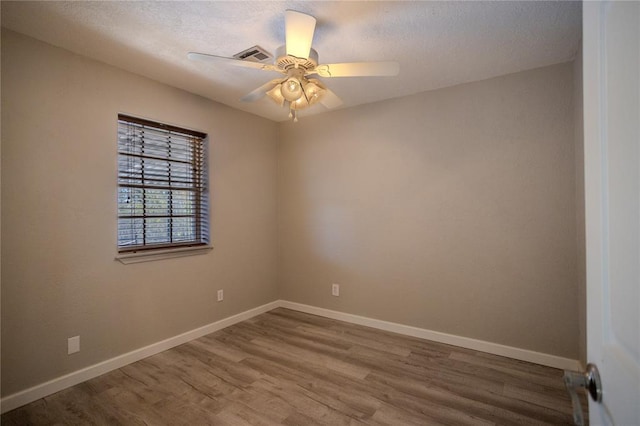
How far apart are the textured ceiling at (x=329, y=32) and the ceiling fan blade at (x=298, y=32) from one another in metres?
0.27

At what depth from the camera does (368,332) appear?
10.4 ft

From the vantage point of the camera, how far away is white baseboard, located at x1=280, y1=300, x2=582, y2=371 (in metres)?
2.41

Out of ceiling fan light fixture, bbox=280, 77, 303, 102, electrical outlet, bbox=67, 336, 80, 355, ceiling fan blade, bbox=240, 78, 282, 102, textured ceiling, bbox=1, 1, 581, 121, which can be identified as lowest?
electrical outlet, bbox=67, 336, 80, 355

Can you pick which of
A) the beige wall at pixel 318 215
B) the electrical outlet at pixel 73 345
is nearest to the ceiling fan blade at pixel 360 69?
the beige wall at pixel 318 215

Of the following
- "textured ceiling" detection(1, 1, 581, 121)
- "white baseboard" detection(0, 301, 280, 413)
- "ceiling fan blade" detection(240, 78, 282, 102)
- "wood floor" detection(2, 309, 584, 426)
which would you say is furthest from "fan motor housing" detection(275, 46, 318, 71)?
"white baseboard" detection(0, 301, 280, 413)

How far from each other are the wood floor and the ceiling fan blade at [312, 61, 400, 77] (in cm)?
213

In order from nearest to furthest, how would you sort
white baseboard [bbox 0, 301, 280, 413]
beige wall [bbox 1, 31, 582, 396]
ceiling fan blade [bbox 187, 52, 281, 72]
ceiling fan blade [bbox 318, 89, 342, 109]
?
ceiling fan blade [bbox 187, 52, 281, 72] < white baseboard [bbox 0, 301, 280, 413] < beige wall [bbox 1, 31, 582, 396] < ceiling fan blade [bbox 318, 89, 342, 109]

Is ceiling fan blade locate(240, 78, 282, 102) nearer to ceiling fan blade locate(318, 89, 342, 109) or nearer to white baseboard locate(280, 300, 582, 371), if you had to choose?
ceiling fan blade locate(318, 89, 342, 109)

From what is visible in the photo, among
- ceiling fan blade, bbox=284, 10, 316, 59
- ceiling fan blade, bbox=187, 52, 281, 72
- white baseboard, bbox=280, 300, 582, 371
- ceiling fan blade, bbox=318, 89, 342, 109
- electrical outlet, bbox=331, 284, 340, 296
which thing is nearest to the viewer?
ceiling fan blade, bbox=284, 10, 316, 59

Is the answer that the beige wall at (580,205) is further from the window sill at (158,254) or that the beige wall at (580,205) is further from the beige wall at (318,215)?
the window sill at (158,254)

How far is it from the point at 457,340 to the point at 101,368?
121 inches

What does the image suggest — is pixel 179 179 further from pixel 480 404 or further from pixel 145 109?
pixel 480 404

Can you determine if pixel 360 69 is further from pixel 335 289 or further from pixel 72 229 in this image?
pixel 335 289

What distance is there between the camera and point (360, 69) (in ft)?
5.93
